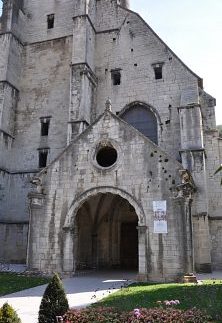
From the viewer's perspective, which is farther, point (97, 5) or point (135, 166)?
point (97, 5)

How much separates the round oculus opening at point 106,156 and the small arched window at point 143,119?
18.0ft

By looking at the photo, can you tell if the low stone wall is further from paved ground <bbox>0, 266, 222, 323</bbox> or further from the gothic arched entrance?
paved ground <bbox>0, 266, 222, 323</bbox>

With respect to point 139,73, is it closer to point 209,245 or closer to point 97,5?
point 97,5

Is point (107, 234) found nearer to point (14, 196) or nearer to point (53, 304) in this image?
point (14, 196)

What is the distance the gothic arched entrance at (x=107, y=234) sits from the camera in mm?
18297

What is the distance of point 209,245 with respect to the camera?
16547 mm

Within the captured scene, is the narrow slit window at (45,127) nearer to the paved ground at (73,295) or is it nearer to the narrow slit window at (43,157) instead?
the narrow slit window at (43,157)

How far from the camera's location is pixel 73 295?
10.1m

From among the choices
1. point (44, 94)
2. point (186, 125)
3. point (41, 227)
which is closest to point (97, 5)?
point (44, 94)

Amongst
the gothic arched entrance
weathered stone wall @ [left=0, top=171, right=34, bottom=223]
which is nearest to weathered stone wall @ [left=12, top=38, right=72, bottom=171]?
weathered stone wall @ [left=0, top=171, right=34, bottom=223]

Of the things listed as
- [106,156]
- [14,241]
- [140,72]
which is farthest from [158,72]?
[14,241]

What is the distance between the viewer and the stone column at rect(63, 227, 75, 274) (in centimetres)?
1435

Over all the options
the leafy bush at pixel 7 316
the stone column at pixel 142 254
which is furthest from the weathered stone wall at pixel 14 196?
the leafy bush at pixel 7 316

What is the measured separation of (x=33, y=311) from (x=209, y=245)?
423 inches
